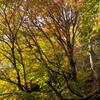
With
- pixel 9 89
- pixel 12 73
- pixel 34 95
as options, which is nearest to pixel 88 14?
pixel 34 95

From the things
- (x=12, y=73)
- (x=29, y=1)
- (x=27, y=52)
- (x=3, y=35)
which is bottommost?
(x=12, y=73)

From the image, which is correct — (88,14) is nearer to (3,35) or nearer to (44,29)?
(44,29)

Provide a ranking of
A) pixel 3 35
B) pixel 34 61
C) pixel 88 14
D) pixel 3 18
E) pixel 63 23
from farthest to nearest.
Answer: pixel 34 61, pixel 63 23, pixel 3 35, pixel 3 18, pixel 88 14

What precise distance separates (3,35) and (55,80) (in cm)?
455

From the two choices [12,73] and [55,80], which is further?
[12,73]

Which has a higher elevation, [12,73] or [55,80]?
[12,73]

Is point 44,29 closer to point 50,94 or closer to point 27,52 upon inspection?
point 27,52

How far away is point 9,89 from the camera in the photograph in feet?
33.0

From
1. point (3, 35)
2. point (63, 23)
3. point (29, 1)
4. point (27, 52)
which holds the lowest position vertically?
point (27, 52)

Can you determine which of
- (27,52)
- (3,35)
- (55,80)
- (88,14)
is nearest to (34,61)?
(27,52)

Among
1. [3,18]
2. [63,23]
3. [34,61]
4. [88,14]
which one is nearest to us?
[88,14]

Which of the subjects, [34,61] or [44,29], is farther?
[34,61]

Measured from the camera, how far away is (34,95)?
26.4 ft

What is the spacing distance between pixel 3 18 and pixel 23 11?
1.22 meters
